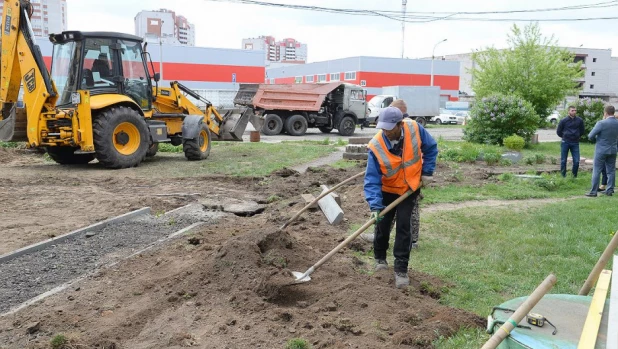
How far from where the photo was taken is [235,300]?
15.2ft

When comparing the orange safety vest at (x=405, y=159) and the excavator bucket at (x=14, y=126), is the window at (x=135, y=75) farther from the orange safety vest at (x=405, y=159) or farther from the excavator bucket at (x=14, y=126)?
the orange safety vest at (x=405, y=159)

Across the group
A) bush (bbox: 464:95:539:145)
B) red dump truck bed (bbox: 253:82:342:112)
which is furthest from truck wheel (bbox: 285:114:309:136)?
bush (bbox: 464:95:539:145)

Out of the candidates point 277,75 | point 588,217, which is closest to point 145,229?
point 588,217

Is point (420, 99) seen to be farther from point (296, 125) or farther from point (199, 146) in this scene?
point (199, 146)

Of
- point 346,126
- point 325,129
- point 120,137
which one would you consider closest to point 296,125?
point 325,129

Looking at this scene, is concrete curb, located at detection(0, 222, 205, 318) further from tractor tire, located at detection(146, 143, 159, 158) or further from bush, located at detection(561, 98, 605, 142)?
bush, located at detection(561, 98, 605, 142)

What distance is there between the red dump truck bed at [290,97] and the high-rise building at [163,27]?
16191mm

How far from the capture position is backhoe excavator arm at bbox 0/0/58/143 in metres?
11.7

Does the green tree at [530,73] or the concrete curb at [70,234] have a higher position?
the green tree at [530,73]

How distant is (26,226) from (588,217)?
7.85m

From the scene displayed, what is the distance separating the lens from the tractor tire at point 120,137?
12.1 metres

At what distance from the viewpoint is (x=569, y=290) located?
5.11 meters

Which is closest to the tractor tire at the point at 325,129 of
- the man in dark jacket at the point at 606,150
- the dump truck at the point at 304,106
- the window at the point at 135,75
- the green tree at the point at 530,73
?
the dump truck at the point at 304,106

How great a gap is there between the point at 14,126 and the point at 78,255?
7.30 meters
